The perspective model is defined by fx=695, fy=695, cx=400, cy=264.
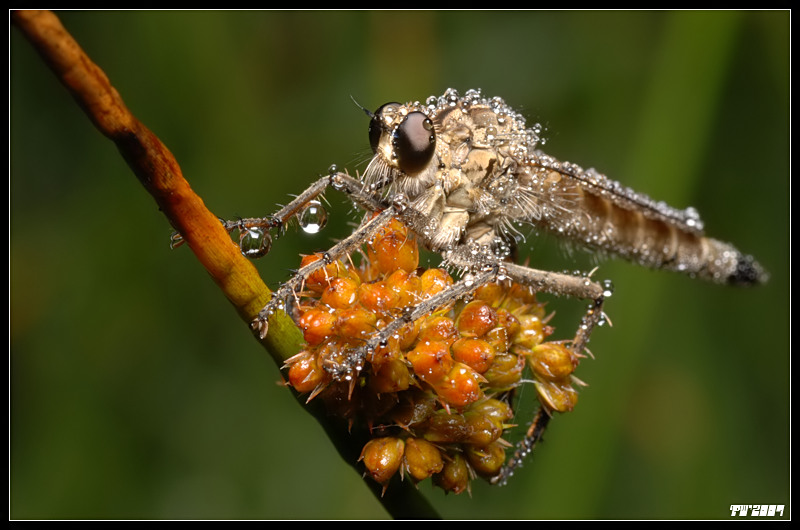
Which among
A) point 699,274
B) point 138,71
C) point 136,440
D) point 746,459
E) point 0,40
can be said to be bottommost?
point 746,459

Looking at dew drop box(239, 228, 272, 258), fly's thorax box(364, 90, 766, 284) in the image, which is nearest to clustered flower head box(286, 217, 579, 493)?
dew drop box(239, 228, 272, 258)

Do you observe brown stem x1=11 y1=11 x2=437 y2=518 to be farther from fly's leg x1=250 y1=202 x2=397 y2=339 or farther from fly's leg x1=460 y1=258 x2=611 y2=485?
fly's leg x1=460 y1=258 x2=611 y2=485

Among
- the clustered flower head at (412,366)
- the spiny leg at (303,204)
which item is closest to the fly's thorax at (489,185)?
the spiny leg at (303,204)

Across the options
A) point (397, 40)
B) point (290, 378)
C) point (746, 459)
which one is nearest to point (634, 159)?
point (397, 40)

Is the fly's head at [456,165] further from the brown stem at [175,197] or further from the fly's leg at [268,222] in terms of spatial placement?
the brown stem at [175,197]

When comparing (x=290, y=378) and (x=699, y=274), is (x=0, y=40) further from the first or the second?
(x=699, y=274)

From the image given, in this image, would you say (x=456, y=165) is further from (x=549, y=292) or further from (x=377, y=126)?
(x=549, y=292)
